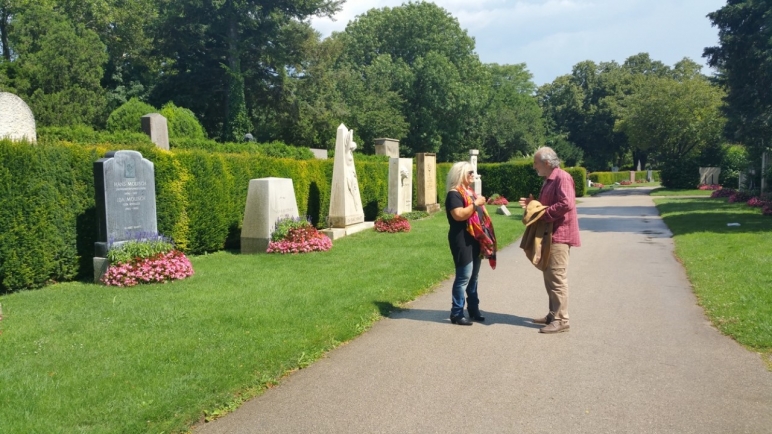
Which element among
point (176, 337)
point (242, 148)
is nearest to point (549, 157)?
point (176, 337)

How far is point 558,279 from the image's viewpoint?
5.98m

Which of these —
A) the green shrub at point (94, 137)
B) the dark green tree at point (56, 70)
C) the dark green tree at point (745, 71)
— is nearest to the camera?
the green shrub at point (94, 137)

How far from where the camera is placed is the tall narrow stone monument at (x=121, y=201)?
343 inches

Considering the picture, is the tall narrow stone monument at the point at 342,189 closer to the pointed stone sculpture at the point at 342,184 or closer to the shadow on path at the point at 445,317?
the pointed stone sculpture at the point at 342,184

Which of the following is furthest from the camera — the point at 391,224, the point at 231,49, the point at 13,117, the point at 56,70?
the point at 231,49

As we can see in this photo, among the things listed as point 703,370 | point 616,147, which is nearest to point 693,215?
point 703,370

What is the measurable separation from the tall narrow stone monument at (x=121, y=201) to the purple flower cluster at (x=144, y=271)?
1.27 ft

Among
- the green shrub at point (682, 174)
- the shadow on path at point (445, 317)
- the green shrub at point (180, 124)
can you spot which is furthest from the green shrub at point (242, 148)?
the green shrub at point (682, 174)

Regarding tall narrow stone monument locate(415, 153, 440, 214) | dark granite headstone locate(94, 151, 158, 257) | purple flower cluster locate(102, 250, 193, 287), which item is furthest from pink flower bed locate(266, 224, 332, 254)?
tall narrow stone monument locate(415, 153, 440, 214)

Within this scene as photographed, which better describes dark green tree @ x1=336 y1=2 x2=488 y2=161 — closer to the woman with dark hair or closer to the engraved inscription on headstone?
the engraved inscription on headstone

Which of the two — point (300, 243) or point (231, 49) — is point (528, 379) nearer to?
point (300, 243)

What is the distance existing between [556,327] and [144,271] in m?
5.71

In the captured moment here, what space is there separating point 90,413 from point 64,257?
5821mm

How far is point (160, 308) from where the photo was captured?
22.0ft
